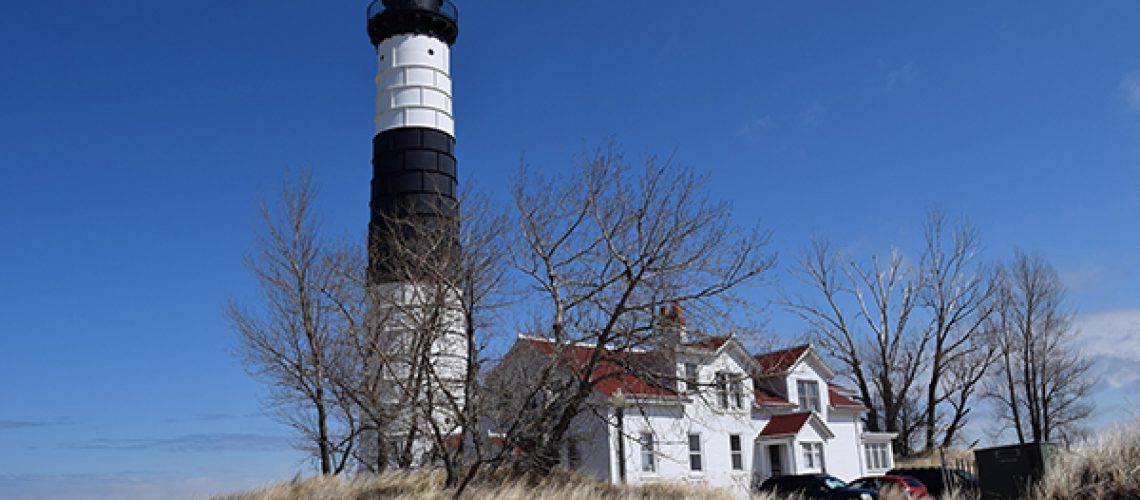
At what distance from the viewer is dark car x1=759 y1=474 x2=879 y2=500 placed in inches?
944

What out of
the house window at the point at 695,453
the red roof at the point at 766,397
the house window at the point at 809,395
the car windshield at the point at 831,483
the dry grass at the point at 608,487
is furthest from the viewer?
the house window at the point at 809,395

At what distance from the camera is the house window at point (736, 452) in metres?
32.4

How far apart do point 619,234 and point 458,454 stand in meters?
4.97

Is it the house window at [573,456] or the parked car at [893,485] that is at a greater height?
the house window at [573,456]

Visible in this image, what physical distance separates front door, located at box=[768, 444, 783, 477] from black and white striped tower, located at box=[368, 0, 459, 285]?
50.2 ft

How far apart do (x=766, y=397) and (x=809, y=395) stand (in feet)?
7.08

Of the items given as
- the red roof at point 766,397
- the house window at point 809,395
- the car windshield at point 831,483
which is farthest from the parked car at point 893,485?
the house window at point 809,395

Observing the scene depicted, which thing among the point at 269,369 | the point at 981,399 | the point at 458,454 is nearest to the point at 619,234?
the point at 458,454

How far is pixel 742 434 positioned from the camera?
108 feet

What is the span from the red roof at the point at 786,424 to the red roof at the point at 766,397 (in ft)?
2.14

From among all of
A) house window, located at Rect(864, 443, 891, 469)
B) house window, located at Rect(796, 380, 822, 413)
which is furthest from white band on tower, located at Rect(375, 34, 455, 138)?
house window, located at Rect(864, 443, 891, 469)

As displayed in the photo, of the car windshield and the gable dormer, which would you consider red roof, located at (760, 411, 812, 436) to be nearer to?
the gable dormer

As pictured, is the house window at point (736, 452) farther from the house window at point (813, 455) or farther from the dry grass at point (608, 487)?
the dry grass at point (608, 487)

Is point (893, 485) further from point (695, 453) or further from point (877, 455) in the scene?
point (877, 455)
